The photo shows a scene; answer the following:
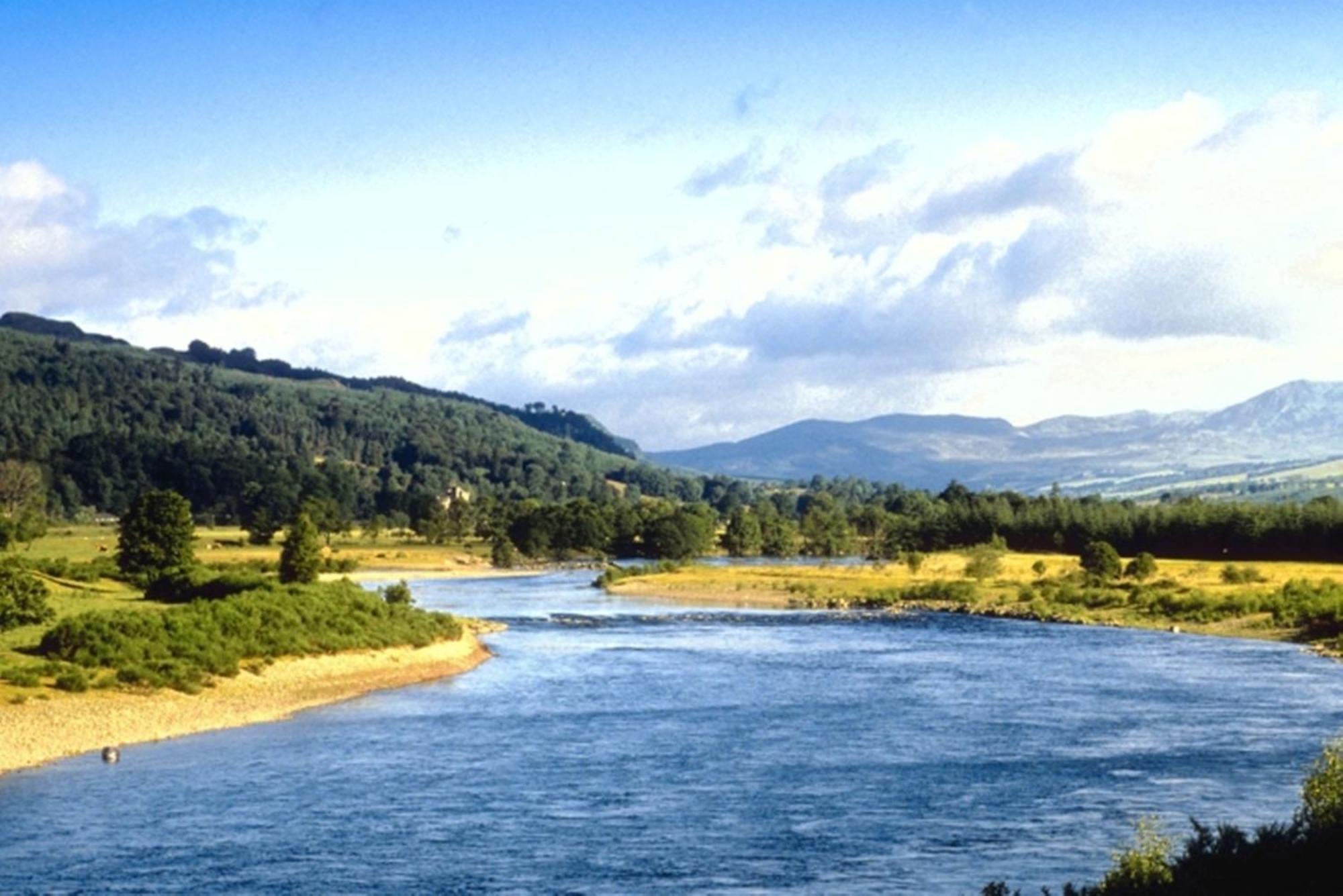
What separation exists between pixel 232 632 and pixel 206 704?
977 cm

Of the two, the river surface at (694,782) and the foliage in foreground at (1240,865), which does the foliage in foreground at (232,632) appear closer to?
the river surface at (694,782)

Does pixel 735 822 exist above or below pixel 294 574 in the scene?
below

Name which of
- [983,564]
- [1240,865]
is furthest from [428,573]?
[1240,865]

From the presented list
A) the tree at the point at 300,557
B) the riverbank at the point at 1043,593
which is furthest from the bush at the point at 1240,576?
the tree at the point at 300,557

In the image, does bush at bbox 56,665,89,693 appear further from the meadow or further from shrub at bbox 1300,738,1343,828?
shrub at bbox 1300,738,1343,828

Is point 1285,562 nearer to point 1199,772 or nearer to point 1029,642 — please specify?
point 1029,642

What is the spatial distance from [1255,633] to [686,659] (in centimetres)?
3932

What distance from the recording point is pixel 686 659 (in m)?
82.2

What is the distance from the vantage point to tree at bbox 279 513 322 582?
348 ft

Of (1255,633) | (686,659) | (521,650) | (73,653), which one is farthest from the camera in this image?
(1255,633)

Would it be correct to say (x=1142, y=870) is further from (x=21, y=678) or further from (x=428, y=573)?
(x=428, y=573)

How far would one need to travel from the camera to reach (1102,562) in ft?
428

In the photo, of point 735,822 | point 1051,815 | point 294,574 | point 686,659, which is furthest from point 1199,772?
point 294,574

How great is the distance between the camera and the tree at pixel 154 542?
101750mm
